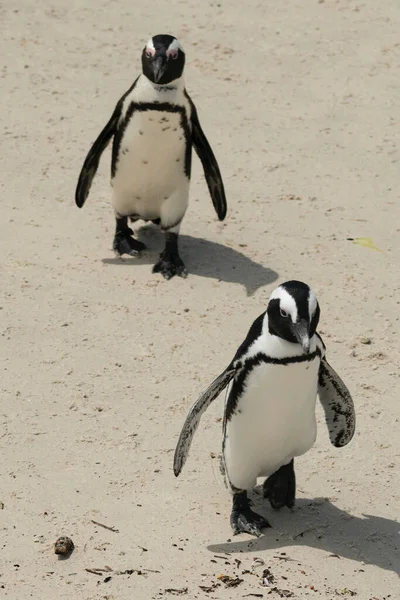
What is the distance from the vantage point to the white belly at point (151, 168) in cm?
602

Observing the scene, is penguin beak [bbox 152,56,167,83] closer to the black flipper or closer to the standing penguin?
the standing penguin

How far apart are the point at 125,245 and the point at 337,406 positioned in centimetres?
233

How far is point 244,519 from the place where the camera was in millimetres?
4211

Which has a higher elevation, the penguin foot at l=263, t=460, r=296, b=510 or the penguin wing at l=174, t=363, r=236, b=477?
the penguin wing at l=174, t=363, r=236, b=477

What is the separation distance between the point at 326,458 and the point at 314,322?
96 centimetres

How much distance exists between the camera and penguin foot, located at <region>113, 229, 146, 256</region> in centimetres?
639

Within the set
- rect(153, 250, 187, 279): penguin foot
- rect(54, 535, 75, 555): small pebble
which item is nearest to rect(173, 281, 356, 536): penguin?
rect(54, 535, 75, 555): small pebble

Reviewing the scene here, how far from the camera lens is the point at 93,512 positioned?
14.0 ft

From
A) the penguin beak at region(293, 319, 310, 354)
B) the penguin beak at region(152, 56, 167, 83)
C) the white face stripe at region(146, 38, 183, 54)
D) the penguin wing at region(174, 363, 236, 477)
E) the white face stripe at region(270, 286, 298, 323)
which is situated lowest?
the penguin wing at region(174, 363, 236, 477)

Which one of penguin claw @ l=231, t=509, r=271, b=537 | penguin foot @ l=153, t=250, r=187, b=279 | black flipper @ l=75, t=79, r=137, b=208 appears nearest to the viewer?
penguin claw @ l=231, t=509, r=271, b=537

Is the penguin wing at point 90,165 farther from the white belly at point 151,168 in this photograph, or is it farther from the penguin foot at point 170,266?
the penguin foot at point 170,266

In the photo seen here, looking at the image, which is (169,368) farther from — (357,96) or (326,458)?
(357,96)

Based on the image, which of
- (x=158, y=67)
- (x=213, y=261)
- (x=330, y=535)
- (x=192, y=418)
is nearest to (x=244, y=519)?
(x=330, y=535)

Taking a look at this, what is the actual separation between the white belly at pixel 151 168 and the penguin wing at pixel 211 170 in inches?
6.6
